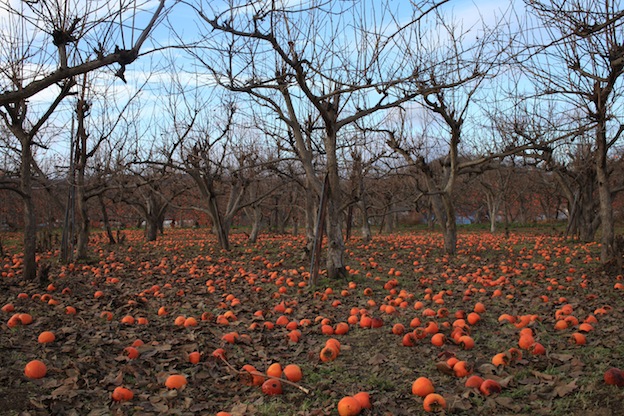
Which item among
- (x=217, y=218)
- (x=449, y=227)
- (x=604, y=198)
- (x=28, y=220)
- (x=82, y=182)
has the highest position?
(x=82, y=182)

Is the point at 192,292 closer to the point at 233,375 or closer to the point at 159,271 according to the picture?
the point at 159,271

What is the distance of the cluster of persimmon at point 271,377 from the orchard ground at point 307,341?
39 millimetres

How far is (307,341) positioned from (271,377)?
131 cm

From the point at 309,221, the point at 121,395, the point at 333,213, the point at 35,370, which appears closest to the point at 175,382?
the point at 121,395

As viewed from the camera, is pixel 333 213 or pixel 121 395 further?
pixel 333 213

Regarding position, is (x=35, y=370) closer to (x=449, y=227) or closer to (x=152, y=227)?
(x=449, y=227)

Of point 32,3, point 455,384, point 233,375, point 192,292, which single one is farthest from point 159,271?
point 455,384

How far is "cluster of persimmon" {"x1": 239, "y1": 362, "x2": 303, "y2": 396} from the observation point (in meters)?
3.32

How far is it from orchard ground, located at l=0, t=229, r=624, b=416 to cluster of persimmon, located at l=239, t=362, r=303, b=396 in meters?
0.04

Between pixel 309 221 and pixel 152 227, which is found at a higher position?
pixel 309 221

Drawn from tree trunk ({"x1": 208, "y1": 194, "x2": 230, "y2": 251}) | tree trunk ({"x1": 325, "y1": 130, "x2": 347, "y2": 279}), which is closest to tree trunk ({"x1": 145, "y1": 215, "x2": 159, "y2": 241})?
tree trunk ({"x1": 208, "y1": 194, "x2": 230, "y2": 251})

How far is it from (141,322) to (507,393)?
3.73 meters

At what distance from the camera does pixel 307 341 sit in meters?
4.62

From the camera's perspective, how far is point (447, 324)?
4898mm
